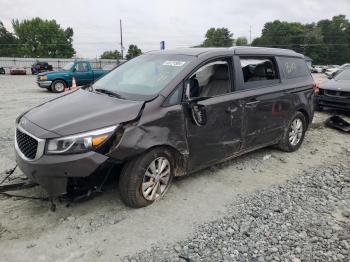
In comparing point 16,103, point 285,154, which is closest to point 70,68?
point 16,103

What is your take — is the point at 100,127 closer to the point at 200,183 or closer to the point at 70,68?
the point at 200,183

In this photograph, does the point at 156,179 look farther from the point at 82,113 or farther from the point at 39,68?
the point at 39,68

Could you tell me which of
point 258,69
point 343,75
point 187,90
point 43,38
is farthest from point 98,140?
point 43,38

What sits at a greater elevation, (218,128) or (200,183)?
(218,128)

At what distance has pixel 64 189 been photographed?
11.1 feet

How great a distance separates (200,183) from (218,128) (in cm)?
81

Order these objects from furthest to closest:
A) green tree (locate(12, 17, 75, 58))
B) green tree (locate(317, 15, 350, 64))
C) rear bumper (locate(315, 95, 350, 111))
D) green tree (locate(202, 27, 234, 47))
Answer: green tree (locate(202, 27, 234, 47)) < green tree (locate(317, 15, 350, 64)) < green tree (locate(12, 17, 75, 58)) < rear bumper (locate(315, 95, 350, 111))

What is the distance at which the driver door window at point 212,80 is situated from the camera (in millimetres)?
4370

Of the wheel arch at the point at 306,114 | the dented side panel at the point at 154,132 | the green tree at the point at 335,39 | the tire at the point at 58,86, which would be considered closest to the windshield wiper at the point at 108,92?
the dented side panel at the point at 154,132

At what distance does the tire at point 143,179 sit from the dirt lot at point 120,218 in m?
0.13

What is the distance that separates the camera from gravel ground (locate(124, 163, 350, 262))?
3.16 m

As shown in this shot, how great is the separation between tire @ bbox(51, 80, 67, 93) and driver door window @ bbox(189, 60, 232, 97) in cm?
1323

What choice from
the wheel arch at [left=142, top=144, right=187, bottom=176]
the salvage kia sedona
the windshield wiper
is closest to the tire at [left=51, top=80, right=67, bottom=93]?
the salvage kia sedona

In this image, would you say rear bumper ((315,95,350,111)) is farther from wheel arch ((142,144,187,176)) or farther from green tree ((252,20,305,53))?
green tree ((252,20,305,53))
